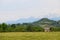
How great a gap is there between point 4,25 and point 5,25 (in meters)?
0.23

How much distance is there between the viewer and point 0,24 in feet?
111

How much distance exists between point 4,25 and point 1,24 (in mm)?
1877

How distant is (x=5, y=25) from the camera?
1265 inches

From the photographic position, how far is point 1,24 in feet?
111

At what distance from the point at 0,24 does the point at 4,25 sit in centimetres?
181

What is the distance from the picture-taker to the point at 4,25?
32.2 meters

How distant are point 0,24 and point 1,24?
10.0 inches
